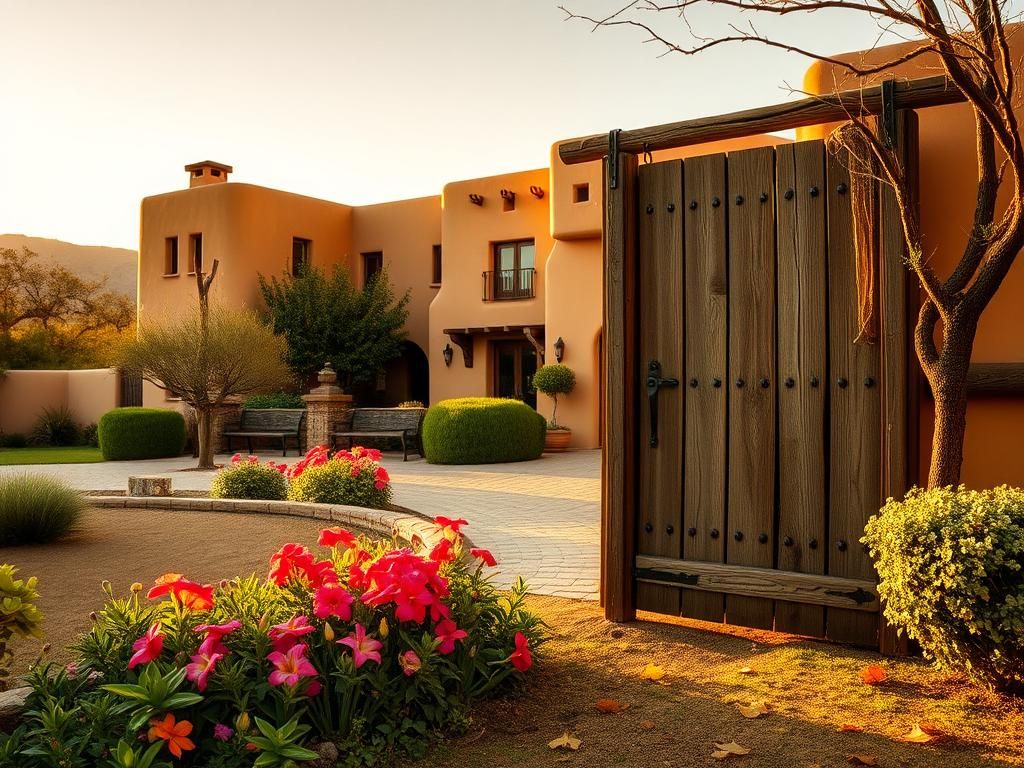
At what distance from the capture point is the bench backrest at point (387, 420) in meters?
16.3

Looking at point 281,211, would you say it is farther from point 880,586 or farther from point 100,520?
point 880,586

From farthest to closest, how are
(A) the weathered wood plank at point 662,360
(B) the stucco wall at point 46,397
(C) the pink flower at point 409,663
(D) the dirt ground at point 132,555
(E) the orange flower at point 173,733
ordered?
(B) the stucco wall at point 46,397, (D) the dirt ground at point 132,555, (A) the weathered wood plank at point 662,360, (C) the pink flower at point 409,663, (E) the orange flower at point 173,733

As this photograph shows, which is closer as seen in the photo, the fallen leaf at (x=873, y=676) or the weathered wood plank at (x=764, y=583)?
the fallen leaf at (x=873, y=676)

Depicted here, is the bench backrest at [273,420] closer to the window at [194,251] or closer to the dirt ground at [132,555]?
the window at [194,251]

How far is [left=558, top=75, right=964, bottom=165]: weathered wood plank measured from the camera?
11.1ft

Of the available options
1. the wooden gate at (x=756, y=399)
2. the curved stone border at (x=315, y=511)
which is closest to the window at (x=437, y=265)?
the curved stone border at (x=315, y=511)

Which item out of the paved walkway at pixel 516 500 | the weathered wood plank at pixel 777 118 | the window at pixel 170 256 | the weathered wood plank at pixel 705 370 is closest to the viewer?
the weathered wood plank at pixel 777 118

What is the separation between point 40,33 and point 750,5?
27.6ft

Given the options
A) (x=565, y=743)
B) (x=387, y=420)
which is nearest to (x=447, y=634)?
(x=565, y=743)

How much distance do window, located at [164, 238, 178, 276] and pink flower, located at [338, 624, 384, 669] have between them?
2310 cm

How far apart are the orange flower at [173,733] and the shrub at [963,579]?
228cm

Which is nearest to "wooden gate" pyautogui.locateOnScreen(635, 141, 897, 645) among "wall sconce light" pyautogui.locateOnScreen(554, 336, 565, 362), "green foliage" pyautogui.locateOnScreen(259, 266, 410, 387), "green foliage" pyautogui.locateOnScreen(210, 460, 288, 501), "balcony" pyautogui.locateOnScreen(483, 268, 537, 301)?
"green foliage" pyautogui.locateOnScreen(210, 460, 288, 501)

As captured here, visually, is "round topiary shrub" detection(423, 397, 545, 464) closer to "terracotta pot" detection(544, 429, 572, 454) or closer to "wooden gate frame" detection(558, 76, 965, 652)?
"terracotta pot" detection(544, 429, 572, 454)

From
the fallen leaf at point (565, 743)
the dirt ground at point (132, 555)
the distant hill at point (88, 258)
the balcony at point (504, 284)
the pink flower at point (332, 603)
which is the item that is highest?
the distant hill at point (88, 258)
